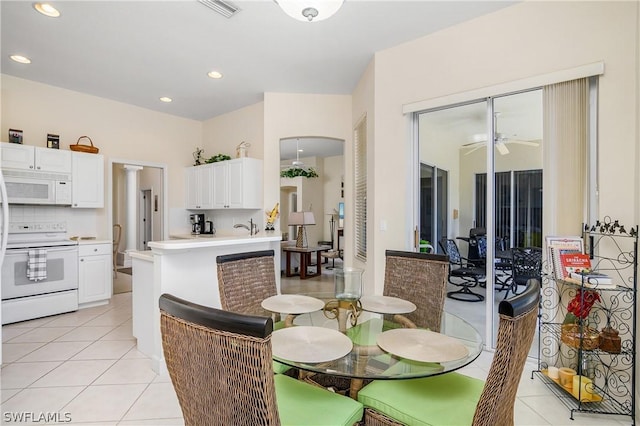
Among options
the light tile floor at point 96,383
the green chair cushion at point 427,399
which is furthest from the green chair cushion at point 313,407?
the light tile floor at point 96,383

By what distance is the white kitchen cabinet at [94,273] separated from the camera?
4.12 meters

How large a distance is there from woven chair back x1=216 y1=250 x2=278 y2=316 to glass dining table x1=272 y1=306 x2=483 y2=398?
55cm

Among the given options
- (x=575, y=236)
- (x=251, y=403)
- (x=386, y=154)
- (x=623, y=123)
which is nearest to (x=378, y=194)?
(x=386, y=154)

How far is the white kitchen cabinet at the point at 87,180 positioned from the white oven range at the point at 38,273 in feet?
1.60

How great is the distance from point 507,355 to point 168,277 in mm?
2443

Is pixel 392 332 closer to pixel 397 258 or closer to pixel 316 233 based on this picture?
pixel 397 258

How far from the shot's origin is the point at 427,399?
1.35m

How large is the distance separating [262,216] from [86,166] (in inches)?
97.6

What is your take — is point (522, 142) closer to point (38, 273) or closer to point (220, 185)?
point (220, 185)

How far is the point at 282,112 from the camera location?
465cm

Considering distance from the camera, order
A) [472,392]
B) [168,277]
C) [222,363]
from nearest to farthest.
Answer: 1. [222,363]
2. [472,392]
3. [168,277]

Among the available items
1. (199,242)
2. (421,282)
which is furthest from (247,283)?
(421,282)

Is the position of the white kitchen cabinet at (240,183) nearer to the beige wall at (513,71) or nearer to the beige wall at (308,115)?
the beige wall at (308,115)

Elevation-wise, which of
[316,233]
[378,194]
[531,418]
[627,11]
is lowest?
[531,418]
